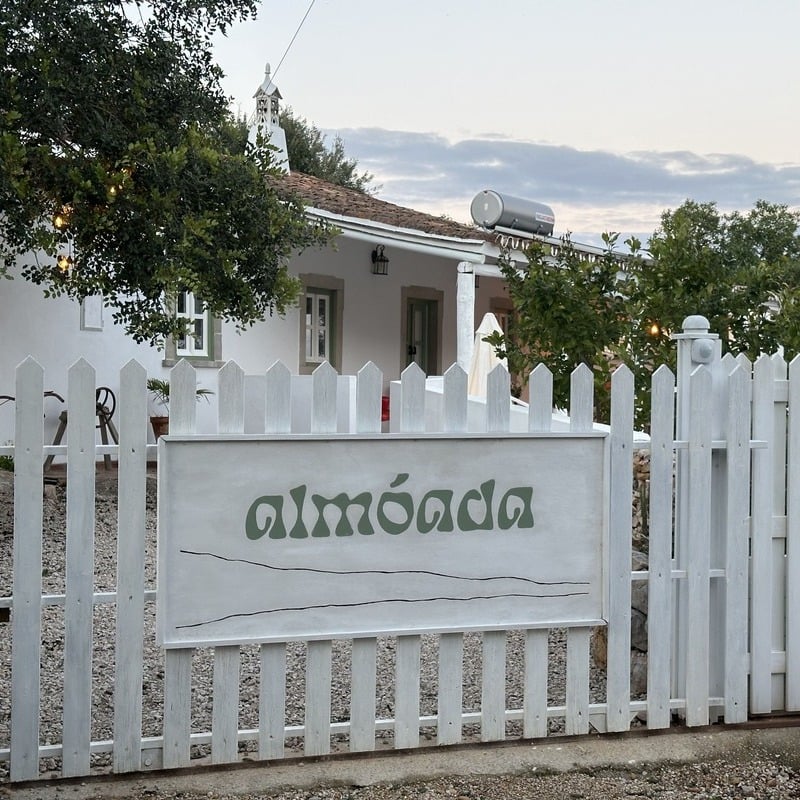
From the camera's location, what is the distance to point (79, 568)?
3205 mm

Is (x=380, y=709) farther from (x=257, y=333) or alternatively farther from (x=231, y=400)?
(x=257, y=333)

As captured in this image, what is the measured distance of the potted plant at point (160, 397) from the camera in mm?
11055

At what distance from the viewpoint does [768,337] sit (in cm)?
552

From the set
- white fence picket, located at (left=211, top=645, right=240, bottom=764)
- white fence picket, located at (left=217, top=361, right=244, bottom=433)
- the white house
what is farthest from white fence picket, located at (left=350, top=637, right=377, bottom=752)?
the white house

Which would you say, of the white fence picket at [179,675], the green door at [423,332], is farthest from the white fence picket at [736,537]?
the green door at [423,332]

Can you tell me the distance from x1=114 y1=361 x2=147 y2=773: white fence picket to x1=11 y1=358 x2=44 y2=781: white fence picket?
26cm

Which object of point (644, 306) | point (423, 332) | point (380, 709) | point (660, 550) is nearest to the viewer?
point (660, 550)

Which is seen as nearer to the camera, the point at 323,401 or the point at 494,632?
the point at 323,401

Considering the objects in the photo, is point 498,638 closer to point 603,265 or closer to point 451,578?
point 451,578

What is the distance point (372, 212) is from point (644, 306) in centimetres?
774

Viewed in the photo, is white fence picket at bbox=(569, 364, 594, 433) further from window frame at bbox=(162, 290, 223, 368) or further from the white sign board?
window frame at bbox=(162, 290, 223, 368)

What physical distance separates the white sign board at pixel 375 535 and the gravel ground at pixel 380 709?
54cm

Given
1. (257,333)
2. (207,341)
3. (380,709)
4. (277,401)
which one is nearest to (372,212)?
(257,333)

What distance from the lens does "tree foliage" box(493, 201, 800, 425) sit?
550 centimetres
